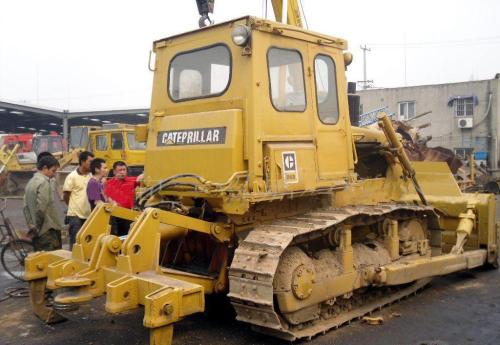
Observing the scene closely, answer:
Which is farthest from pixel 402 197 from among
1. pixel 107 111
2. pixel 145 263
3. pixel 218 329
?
pixel 107 111

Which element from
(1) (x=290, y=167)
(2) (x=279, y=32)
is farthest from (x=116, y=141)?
(1) (x=290, y=167)

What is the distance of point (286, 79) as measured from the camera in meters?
5.58

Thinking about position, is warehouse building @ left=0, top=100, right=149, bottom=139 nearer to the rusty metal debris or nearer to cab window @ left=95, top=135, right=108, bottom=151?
cab window @ left=95, top=135, right=108, bottom=151

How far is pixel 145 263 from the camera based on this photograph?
480 cm

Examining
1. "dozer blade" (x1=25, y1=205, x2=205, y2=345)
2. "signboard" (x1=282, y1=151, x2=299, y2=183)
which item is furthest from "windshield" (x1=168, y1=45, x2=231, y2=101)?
"dozer blade" (x1=25, y1=205, x2=205, y2=345)

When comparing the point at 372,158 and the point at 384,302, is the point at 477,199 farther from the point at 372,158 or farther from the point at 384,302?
the point at 384,302

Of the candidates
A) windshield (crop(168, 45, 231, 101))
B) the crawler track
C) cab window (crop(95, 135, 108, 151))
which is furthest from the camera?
cab window (crop(95, 135, 108, 151))

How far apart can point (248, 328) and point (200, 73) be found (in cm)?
282

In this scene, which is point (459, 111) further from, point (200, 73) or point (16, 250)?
point (200, 73)

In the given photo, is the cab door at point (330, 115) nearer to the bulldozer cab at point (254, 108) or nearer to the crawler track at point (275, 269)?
the bulldozer cab at point (254, 108)

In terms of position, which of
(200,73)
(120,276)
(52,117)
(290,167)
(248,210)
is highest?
(52,117)

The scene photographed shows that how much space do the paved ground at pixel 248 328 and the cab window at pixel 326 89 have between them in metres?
2.34

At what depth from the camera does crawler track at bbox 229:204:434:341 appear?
4.67 metres

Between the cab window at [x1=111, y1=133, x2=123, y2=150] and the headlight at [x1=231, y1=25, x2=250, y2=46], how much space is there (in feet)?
44.2
